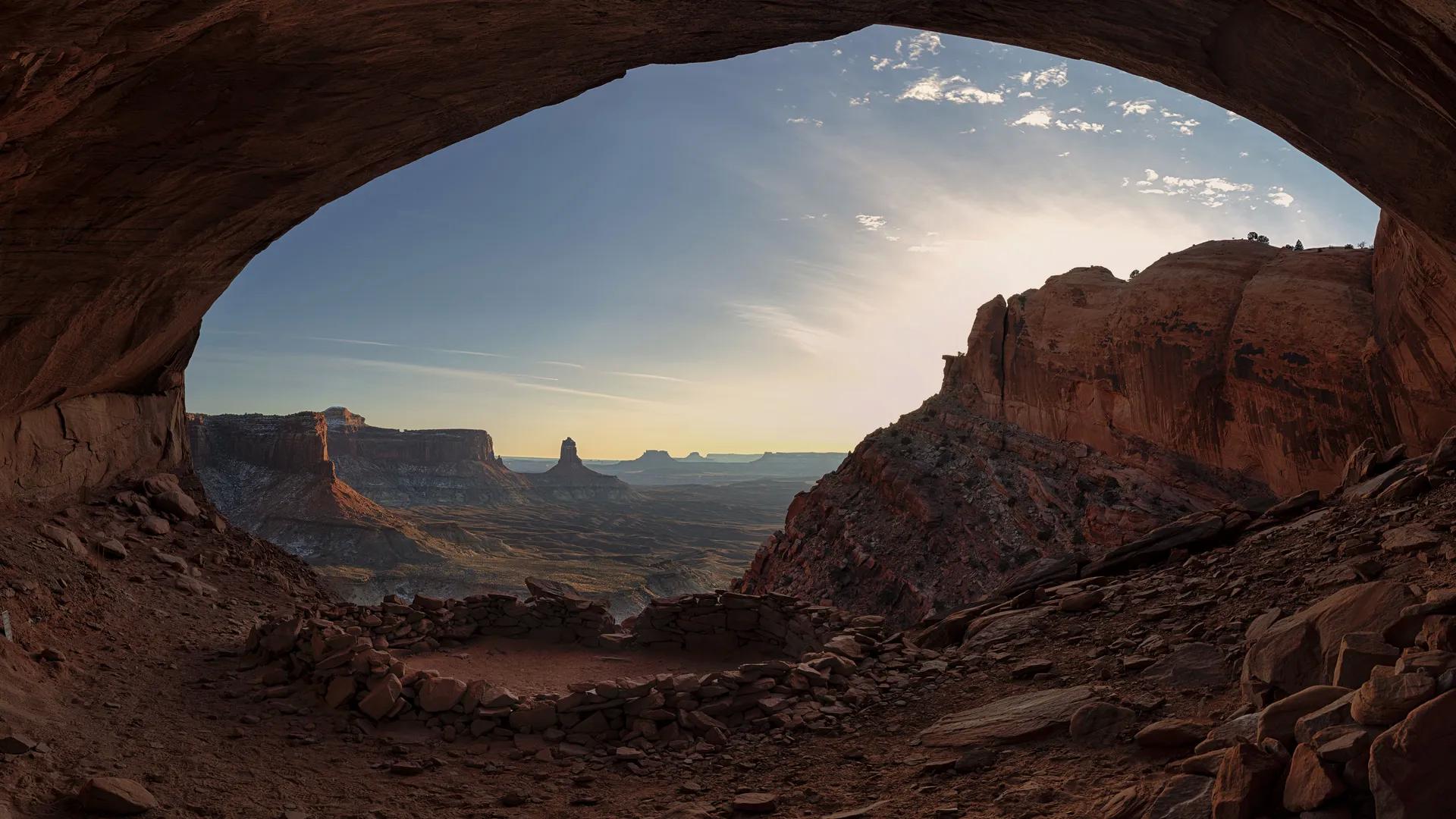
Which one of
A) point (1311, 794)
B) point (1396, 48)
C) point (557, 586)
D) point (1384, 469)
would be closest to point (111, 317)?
point (557, 586)

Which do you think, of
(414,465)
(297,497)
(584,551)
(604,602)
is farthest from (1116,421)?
(414,465)

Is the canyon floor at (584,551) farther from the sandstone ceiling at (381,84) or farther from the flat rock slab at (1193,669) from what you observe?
the flat rock slab at (1193,669)

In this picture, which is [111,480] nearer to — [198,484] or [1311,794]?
[198,484]

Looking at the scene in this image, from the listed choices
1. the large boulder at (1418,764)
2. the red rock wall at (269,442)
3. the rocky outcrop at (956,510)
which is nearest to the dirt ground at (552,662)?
the large boulder at (1418,764)

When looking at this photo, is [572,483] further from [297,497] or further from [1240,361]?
[1240,361]

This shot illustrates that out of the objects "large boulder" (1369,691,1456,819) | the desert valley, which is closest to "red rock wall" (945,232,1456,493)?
"large boulder" (1369,691,1456,819)

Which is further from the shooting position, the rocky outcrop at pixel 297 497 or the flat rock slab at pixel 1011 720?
the rocky outcrop at pixel 297 497
